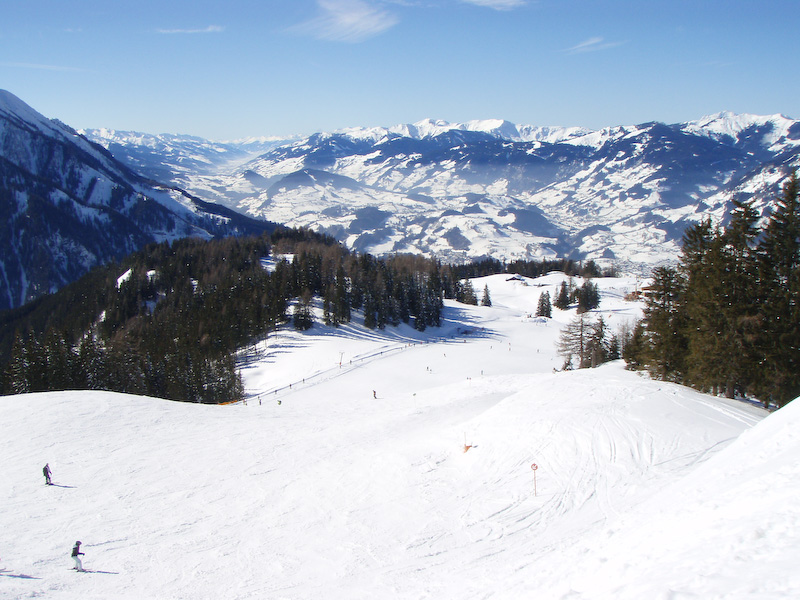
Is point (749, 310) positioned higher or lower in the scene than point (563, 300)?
higher

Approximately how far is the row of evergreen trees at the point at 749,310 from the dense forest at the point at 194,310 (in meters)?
47.1

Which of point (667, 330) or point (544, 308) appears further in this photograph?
point (544, 308)

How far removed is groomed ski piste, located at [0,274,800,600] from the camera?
33.0 ft

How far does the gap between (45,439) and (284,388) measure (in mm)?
25930

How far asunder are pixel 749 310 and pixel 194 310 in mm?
83340

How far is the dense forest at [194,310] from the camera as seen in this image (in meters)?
55.0

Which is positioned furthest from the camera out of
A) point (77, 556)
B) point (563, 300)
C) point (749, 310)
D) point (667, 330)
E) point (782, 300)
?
point (563, 300)

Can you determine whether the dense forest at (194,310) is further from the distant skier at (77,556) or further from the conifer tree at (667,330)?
the conifer tree at (667,330)

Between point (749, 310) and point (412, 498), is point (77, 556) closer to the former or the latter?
point (412, 498)

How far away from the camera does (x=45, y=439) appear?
24672 millimetres

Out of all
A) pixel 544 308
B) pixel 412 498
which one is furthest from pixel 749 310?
pixel 544 308

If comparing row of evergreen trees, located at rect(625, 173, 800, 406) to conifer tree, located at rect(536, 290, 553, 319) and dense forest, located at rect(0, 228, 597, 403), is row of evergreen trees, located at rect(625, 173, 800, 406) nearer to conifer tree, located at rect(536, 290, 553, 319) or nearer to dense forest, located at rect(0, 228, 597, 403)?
dense forest, located at rect(0, 228, 597, 403)

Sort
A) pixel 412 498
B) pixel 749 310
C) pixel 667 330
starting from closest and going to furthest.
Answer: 1. pixel 412 498
2. pixel 749 310
3. pixel 667 330

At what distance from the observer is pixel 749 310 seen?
2506 centimetres
